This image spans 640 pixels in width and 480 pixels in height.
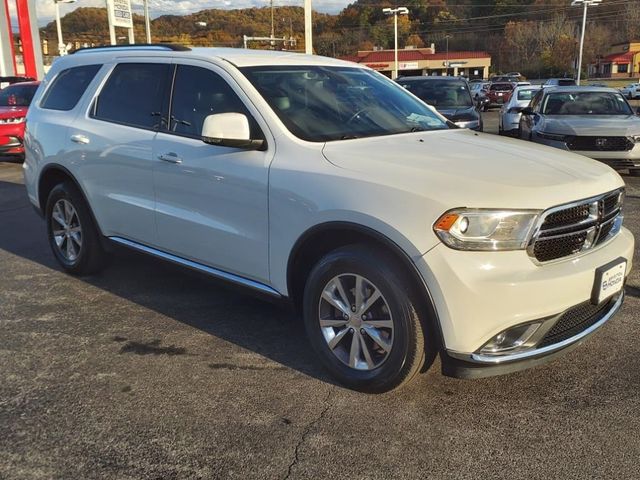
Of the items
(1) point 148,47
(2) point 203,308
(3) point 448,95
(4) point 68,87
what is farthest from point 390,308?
(3) point 448,95

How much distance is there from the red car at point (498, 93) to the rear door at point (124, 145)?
3256 cm

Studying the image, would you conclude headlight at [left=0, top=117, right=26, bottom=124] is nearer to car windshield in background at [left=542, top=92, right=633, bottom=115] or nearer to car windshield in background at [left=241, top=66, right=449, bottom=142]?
car windshield in background at [left=241, top=66, right=449, bottom=142]

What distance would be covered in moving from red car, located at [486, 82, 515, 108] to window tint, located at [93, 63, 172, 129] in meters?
32.5

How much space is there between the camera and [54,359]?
3.85 metres

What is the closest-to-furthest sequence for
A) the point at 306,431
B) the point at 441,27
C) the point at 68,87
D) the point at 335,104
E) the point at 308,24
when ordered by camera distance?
the point at 306,431
the point at 335,104
the point at 68,87
the point at 308,24
the point at 441,27

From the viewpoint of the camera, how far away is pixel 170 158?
4.11 m

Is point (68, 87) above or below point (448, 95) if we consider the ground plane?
above

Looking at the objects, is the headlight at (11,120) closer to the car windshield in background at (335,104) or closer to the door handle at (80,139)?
the door handle at (80,139)

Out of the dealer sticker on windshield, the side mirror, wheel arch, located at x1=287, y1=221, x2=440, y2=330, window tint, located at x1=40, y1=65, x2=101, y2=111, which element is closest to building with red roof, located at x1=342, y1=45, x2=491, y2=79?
window tint, located at x1=40, y1=65, x2=101, y2=111

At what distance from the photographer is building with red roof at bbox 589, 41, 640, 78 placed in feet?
276

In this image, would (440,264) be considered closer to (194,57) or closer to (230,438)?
(230,438)

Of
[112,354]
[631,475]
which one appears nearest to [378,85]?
[112,354]

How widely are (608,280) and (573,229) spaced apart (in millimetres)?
356

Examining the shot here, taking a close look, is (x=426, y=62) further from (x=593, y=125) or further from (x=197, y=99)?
(x=197, y=99)
